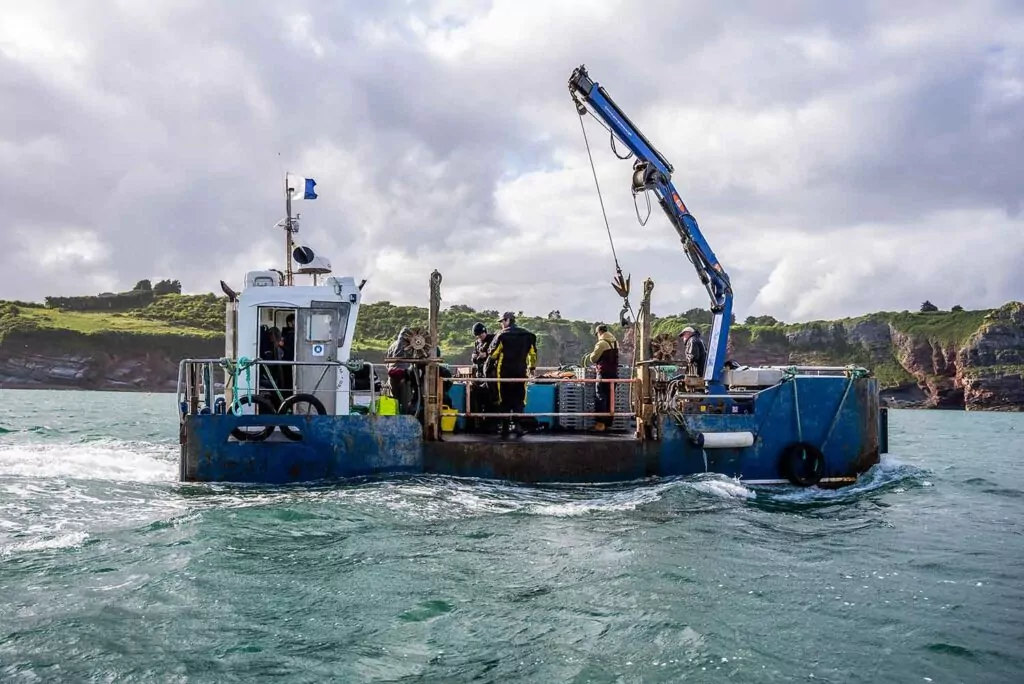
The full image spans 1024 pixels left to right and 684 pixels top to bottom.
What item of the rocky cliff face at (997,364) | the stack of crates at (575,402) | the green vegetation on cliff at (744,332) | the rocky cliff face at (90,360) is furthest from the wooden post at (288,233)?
the rocky cliff face at (90,360)

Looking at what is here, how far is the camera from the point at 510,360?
520 inches

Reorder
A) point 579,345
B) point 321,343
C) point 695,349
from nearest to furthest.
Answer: point 321,343 < point 695,349 < point 579,345

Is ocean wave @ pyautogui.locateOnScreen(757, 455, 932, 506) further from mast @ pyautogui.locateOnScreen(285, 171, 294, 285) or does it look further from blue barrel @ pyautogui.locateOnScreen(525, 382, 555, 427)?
mast @ pyautogui.locateOnScreen(285, 171, 294, 285)

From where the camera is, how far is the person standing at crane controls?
1319 cm

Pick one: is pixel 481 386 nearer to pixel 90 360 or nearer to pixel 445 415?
pixel 445 415

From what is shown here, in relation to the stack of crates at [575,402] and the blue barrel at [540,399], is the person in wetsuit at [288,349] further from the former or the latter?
the stack of crates at [575,402]

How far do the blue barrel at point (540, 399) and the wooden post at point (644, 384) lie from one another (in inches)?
80.7

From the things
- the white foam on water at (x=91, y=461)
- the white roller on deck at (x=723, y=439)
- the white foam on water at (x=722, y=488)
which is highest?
the white roller on deck at (x=723, y=439)

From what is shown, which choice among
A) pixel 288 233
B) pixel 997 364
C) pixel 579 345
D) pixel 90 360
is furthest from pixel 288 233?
pixel 90 360

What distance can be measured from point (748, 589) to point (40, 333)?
129294 millimetres

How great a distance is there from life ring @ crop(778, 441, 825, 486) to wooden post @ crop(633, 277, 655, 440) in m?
2.40

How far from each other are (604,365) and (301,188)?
679 centimetres

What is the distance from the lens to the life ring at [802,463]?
13359 mm

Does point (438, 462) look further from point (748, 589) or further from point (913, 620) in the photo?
point (913, 620)
